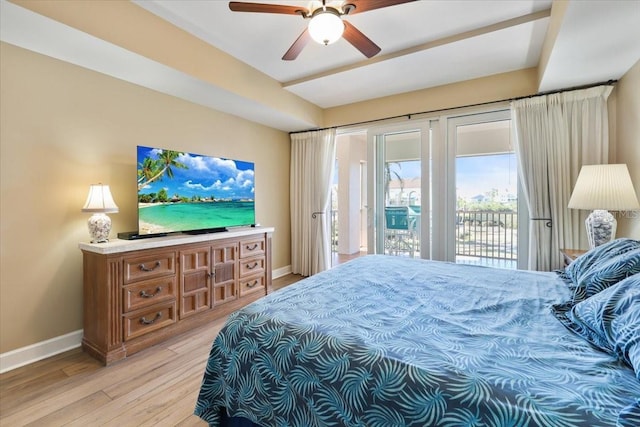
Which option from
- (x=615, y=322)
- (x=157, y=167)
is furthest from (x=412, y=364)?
(x=157, y=167)

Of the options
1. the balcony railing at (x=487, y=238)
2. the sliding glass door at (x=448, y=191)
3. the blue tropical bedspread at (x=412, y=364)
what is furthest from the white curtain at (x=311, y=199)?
the blue tropical bedspread at (x=412, y=364)

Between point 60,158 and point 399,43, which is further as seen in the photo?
point 399,43

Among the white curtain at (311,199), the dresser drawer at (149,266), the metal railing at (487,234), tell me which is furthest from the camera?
the white curtain at (311,199)

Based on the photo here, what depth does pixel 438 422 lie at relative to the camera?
82cm

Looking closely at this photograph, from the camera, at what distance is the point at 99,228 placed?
2338 mm

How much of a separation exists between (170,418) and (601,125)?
4.27 meters

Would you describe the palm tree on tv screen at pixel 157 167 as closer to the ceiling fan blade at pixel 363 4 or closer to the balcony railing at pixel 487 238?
the ceiling fan blade at pixel 363 4

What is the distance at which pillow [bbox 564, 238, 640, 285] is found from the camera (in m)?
1.50

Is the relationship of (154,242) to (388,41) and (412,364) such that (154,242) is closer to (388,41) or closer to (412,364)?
(412,364)

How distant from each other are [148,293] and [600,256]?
318 cm

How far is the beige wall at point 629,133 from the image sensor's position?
234 cm

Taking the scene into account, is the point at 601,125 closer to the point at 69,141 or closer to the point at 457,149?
the point at 457,149

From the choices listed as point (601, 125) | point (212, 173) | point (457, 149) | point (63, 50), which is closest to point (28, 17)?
point (63, 50)

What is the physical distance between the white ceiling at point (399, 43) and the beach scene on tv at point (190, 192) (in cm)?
75
